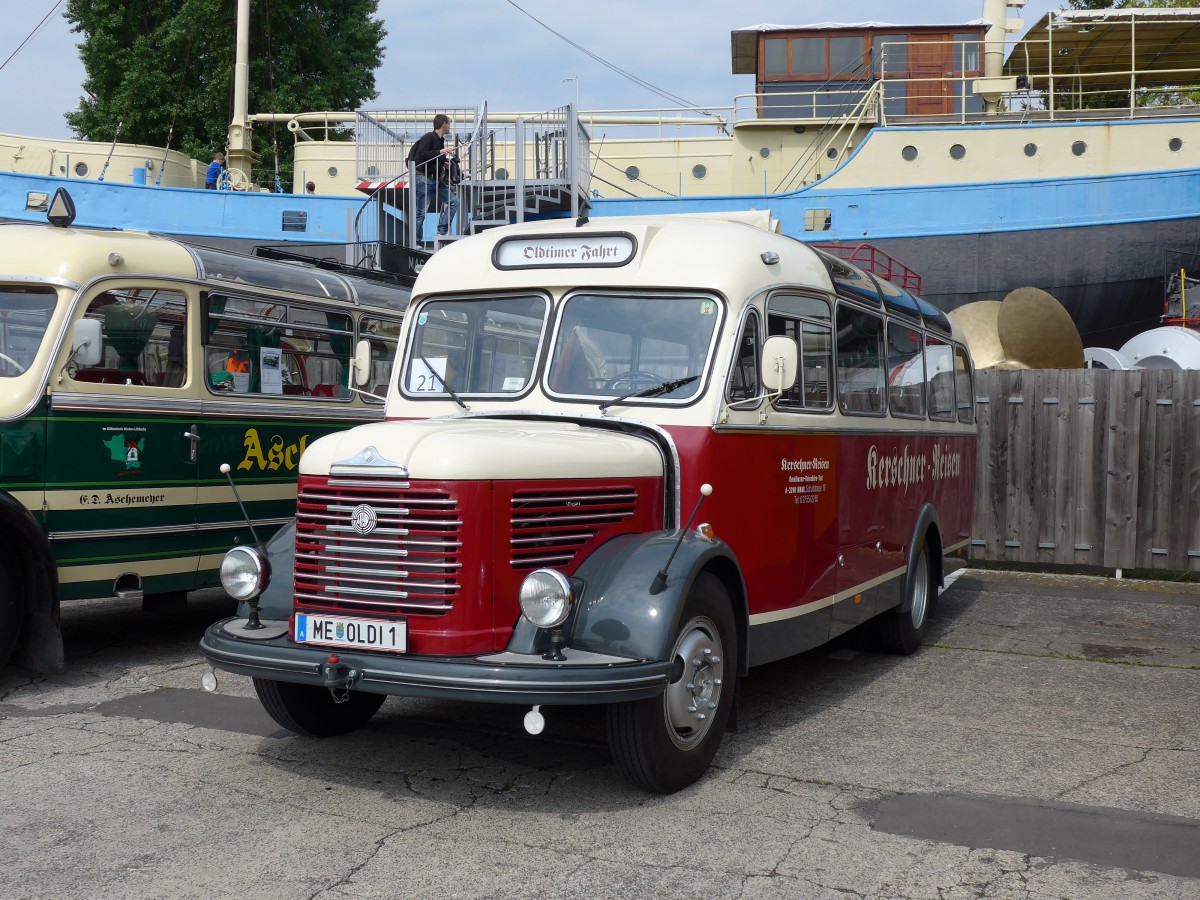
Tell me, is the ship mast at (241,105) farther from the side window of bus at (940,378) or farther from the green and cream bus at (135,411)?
the side window of bus at (940,378)

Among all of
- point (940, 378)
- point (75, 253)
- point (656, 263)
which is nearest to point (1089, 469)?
point (940, 378)

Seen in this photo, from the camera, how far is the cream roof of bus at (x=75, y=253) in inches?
275

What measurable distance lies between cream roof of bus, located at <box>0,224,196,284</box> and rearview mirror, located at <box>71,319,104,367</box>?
275mm

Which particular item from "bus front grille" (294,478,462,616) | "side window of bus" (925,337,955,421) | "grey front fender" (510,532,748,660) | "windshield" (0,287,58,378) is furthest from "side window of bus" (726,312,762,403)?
"windshield" (0,287,58,378)

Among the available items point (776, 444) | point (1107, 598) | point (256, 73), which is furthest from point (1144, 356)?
point (256, 73)

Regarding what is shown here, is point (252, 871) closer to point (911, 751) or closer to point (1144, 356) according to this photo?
point (911, 751)

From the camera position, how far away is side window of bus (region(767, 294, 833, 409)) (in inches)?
234

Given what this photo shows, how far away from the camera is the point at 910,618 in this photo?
8062mm

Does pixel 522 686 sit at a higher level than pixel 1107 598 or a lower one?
higher

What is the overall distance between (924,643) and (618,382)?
4148 mm

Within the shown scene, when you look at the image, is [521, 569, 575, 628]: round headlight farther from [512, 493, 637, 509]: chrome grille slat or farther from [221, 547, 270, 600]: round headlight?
[221, 547, 270, 600]: round headlight

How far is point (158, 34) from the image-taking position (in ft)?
107

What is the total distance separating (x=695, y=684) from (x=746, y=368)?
1590 millimetres

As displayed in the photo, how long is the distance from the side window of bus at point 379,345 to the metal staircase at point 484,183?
3.78 m
